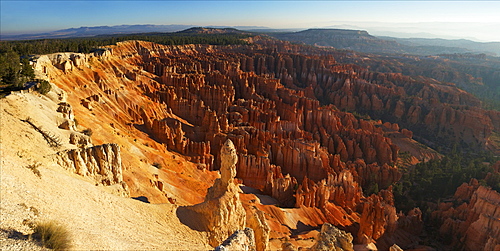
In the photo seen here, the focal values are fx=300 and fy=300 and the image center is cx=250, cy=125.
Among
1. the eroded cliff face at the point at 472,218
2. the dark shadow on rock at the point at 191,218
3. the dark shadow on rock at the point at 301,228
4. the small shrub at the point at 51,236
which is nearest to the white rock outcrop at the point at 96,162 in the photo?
the dark shadow on rock at the point at 191,218

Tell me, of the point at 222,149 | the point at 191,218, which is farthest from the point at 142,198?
the point at 222,149

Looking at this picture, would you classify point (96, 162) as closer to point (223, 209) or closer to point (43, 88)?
point (223, 209)

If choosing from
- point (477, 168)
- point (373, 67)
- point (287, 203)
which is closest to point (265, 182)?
point (287, 203)

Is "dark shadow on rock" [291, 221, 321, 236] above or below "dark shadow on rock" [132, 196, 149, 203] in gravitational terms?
Result: below

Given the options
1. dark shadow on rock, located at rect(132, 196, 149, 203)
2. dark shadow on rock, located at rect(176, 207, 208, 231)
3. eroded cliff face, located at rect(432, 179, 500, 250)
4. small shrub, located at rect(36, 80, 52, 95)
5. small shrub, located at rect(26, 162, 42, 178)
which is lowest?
eroded cliff face, located at rect(432, 179, 500, 250)

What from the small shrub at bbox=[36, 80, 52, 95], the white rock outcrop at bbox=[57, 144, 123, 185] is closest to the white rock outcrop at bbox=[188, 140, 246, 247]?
the white rock outcrop at bbox=[57, 144, 123, 185]

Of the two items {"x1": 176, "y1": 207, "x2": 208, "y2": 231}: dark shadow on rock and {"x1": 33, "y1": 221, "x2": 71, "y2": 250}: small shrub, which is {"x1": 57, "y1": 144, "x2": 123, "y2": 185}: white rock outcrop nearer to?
{"x1": 176, "y1": 207, "x2": 208, "y2": 231}: dark shadow on rock
